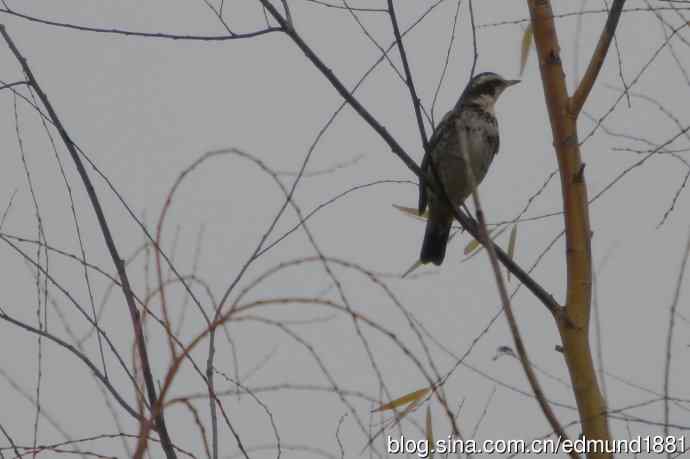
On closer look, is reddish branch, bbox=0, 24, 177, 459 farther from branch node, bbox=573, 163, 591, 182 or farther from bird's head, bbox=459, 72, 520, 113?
bird's head, bbox=459, 72, 520, 113

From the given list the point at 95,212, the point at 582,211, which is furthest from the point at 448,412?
the point at 582,211

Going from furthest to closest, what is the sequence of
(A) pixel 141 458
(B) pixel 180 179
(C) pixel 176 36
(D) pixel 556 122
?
1. (D) pixel 556 122
2. (C) pixel 176 36
3. (B) pixel 180 179
4. (A) pixel 141 458

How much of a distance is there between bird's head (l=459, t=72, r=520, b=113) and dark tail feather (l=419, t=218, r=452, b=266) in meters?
0.65

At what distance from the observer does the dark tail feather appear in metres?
5.40

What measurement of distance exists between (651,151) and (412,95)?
639 mm

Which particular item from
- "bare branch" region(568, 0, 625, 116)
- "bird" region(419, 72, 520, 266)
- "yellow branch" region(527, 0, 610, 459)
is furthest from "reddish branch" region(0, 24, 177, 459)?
"bird" region(419, 72, 520, 266)

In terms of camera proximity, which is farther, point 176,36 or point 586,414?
point 176,36

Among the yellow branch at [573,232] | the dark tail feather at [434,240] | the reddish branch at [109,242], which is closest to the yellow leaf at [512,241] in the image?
the yellow branch at [573,232]

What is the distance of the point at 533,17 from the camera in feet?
9.64

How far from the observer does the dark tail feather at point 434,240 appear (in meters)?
5.40

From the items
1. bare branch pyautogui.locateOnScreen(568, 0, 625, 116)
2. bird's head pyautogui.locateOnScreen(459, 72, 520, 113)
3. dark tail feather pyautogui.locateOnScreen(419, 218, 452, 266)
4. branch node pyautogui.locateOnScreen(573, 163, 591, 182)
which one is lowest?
branch node pyautogui.locateOnScreen(573, 163, 591, 182)

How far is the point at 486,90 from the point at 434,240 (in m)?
0.88

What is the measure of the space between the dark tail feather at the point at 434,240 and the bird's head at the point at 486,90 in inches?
25.6

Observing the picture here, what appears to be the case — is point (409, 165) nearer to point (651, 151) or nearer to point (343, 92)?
point (343, 92)
